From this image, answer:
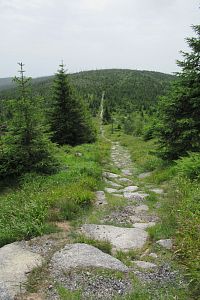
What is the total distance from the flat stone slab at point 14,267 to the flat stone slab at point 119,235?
1296 mm

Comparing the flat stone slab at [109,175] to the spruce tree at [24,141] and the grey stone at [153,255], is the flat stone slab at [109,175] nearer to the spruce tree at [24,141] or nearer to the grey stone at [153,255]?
the spruce tree at [24,141]

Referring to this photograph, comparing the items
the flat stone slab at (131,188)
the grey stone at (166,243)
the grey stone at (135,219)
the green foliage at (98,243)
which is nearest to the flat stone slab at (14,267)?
the green foliage at (98,243)

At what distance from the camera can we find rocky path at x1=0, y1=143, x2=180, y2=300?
4552 millimetres

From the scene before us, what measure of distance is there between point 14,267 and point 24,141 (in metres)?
6.37

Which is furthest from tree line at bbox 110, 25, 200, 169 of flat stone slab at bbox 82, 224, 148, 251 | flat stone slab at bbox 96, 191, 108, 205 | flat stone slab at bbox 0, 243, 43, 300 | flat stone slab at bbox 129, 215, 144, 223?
flat stone slab at bbox 0, 243, 43, 300

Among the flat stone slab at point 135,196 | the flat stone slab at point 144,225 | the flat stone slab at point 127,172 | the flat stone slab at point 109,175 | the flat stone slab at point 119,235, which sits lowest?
the flat stone slab at point 127,172

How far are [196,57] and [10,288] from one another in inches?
401

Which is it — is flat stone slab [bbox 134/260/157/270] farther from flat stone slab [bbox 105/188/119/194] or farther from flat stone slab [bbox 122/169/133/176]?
flat stone slab [bbox 122/169/133/176]

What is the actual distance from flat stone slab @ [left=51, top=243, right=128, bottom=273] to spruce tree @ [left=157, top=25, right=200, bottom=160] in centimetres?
696

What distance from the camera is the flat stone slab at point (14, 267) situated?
4492 mm

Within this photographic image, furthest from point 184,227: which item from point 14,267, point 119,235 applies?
point 14,267

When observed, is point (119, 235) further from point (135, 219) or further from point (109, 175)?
point (109, 175)

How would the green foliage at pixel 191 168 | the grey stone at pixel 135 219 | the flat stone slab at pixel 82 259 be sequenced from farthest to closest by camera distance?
the green foliage at pixel 191 168 < the grey stone at pixel 135 219 < the flat stone slab at pixel 82 259

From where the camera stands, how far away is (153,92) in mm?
73188
